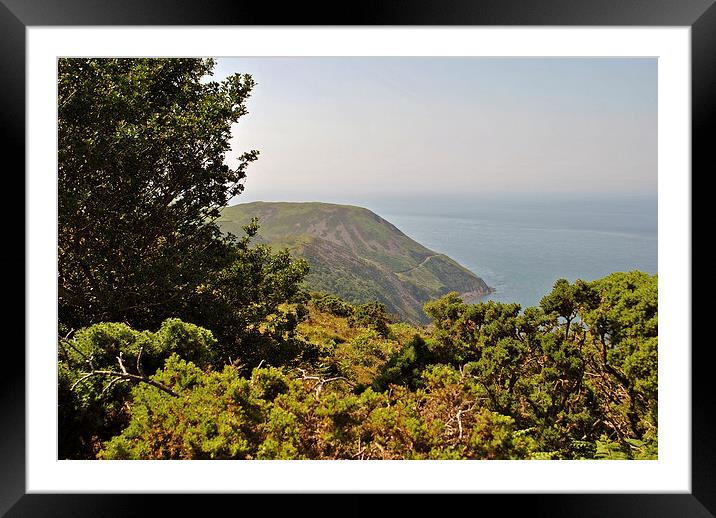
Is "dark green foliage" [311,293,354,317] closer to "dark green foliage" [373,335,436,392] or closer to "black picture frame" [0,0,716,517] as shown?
"dark green foliage" [373,335,436,392]

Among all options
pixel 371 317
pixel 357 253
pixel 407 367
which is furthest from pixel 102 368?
pixel 357 253

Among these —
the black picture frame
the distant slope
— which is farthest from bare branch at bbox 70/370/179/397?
the distant slope

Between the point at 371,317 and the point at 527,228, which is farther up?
the point at 527,228
